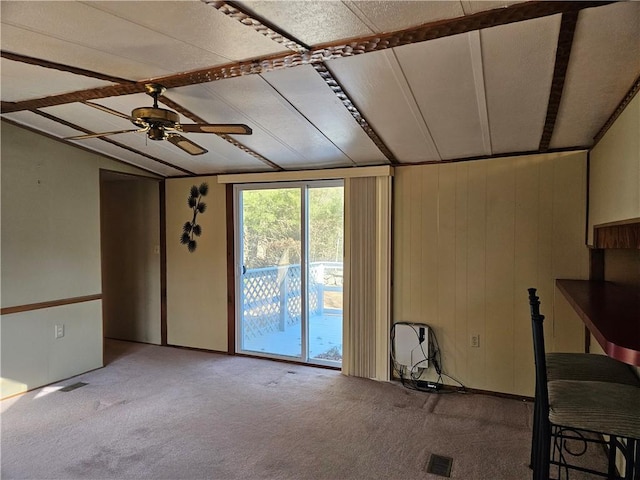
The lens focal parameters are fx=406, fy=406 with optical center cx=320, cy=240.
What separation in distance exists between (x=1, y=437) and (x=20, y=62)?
7.99ft

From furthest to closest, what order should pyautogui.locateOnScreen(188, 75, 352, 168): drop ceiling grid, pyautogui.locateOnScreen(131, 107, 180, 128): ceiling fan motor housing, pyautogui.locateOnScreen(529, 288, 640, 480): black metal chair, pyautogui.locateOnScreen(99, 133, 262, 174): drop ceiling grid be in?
pyautogui.locateOnScreen(99, 133, 262, 174): drop ceiling grid → pyautogui.locateOnScreen(188, 75, 352, 168): drop ceiling grid → pyautogui.locateOnScreen(131, 107, 180, 128): ceiling fan motor housing → pyautogui.locateOnScreen(529, 288, 640, 480): black metal chair

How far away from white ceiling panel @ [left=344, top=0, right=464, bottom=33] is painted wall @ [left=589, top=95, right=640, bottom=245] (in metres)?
1.03

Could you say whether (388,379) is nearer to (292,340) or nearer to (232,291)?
(292,340)

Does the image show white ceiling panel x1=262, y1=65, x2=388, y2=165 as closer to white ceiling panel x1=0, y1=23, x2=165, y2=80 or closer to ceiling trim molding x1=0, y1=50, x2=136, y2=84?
white ceiling panel x1=0, y1=23, x2=165, y2=80

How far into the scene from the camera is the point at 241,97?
8.55ft

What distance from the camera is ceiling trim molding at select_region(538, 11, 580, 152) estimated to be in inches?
65.3

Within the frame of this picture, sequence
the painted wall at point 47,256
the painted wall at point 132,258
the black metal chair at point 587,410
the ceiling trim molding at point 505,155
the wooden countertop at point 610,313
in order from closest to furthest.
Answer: the wooden countertop at point 610,313 → the black metal chair at point 587,410 → the ceiling trim molding at point 505,155 → the painted wall at point 47,256 → the painted wall at point 132,258

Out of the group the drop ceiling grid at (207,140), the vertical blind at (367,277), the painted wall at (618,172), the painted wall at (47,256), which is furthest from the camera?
the vertical blind at (367,277)

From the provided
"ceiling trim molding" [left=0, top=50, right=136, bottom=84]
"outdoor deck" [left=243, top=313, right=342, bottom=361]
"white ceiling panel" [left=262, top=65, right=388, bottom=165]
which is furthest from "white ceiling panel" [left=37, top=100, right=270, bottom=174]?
"outdoor deck" [left=243, top=313, right=342, bottom=361]

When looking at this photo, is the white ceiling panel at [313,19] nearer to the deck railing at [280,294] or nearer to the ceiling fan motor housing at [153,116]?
the ceiling fan motor housing at [153,116]

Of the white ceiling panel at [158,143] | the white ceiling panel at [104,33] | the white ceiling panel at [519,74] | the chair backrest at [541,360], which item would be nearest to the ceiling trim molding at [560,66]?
the white ceiling panel at [519,74]

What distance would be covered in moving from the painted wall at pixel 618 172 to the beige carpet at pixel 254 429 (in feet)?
5.11

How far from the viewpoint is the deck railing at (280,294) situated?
426 centimetres

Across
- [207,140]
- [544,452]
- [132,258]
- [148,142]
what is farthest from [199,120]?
[132,258]
